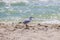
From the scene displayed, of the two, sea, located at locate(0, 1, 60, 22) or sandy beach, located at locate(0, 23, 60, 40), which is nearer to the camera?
sandy beach, located at locate(0, 23, 60, 40)

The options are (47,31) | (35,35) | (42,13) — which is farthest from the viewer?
(42,13)

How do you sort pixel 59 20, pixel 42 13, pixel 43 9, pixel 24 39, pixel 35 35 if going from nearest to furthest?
1. pixel 24 39
2. pixel 35 35
3. pixel 59 20
4. pixel 42 13
5. pixel 43 9

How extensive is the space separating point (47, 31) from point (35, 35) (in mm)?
632

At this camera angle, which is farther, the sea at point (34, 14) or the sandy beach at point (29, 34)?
the sea at point (34, 14)

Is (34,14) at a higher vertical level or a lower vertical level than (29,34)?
lower

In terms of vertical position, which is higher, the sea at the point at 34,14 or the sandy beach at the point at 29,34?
the sandy beach at the point at 29,34

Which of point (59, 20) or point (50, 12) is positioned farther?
point (50, 12)

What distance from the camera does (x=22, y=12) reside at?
33.9 ft

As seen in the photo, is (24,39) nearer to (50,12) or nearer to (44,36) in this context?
(44,36)

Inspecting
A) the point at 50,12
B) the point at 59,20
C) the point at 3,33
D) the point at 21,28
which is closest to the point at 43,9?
the point at 50,12

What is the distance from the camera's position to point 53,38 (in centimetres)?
539

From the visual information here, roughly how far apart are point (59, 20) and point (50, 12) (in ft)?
5.15

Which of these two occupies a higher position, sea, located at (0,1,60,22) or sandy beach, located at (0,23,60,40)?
sandy beach, located at (0,23,60,40)

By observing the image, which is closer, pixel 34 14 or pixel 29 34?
pixel 29 34
